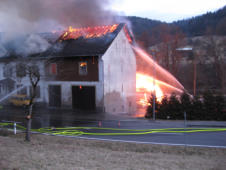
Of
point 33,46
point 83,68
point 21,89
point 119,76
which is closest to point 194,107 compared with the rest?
point 119,76

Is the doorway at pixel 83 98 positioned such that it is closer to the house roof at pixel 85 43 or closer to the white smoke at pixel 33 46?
the house roof at pixel 85 43

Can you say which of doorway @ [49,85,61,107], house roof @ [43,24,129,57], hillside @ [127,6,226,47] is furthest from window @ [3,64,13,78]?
hillside @ [127,6,226,47]

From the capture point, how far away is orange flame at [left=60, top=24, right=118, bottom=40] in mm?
22281

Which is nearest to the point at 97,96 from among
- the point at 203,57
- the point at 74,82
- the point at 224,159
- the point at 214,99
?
the point at 74,82

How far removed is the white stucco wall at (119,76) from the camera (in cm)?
2086

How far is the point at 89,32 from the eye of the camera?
2291 cm

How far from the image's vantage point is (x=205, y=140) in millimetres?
10211

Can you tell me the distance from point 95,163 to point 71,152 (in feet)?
5.35

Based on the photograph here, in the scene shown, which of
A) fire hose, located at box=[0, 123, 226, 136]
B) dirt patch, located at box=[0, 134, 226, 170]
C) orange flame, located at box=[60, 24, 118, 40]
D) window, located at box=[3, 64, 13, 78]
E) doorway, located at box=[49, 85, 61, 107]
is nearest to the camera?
dirt patch, located at box=[0, 134, 226, 170]

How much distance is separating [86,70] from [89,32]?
13.9 feet

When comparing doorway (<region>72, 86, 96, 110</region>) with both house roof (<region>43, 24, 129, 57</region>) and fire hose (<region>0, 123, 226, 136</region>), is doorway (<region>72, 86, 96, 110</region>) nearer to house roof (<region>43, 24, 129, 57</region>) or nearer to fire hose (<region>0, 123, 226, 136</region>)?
house roof (<region>43, 24, 129, 57</region>)

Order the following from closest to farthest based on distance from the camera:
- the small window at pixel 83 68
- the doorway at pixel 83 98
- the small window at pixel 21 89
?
the doorway at pixel 83 98
the small window at pixel 83 68
the small window at pixel 21 89

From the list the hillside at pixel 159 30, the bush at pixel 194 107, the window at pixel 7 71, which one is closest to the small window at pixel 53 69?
the window at pixel 7 71

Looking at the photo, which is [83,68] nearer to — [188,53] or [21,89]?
[21,89]
